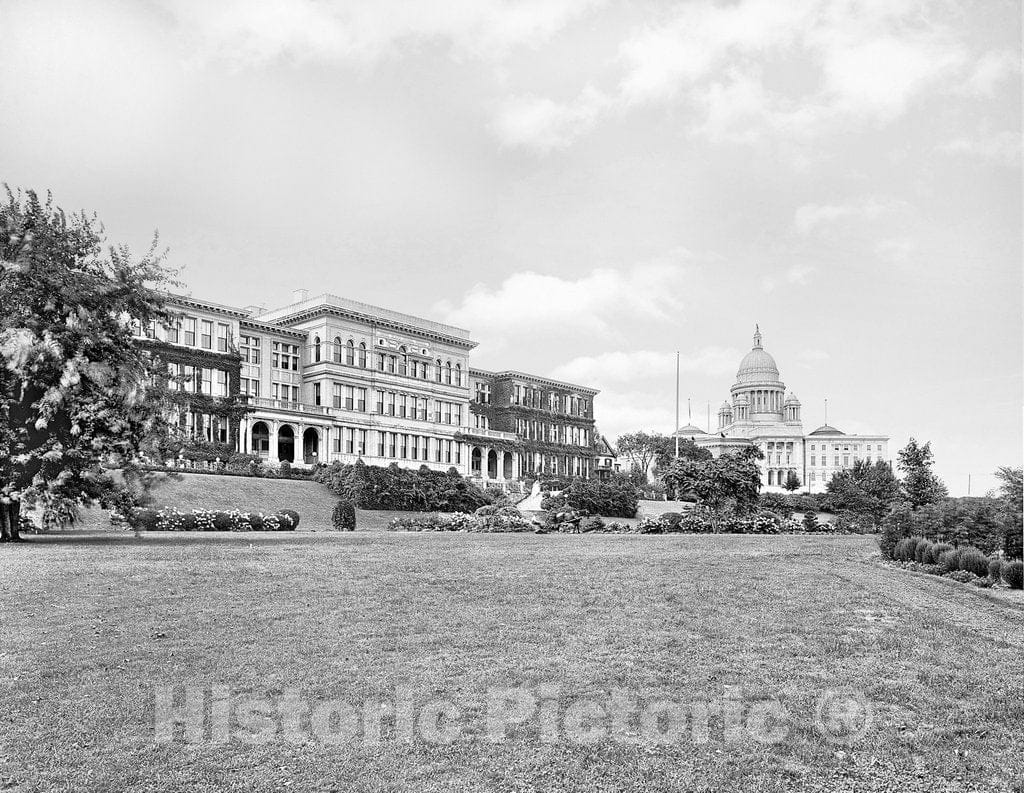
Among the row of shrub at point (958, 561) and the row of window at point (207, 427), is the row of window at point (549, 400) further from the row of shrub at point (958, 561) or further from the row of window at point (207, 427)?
the row of shrub at point (958, 561)

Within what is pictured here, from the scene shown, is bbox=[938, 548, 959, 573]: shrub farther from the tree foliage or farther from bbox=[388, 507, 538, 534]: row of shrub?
the tree foliage

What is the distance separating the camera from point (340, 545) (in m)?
21.0

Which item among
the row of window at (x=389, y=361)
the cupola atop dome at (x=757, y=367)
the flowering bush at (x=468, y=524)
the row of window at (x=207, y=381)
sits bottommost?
the flowering bush at (x=468, y=524)

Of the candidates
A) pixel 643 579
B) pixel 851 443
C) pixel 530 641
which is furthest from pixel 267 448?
pixel 851 443

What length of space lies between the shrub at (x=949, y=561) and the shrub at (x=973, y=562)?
6.2 inches

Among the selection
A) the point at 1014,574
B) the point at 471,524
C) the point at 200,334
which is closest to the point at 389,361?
the point at 200,334

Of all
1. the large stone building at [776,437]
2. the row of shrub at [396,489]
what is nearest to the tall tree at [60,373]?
the row of shrub at [396,489]

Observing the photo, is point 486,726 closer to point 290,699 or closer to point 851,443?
point 290,699

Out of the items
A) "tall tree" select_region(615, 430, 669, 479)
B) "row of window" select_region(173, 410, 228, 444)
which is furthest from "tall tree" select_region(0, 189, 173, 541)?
"tall tree" select_region(615, 430, 669, 479)

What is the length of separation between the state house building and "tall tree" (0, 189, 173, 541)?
1133 inches

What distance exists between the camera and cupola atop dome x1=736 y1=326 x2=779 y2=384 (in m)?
164

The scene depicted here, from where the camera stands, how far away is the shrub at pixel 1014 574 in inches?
671

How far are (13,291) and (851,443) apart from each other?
504ft

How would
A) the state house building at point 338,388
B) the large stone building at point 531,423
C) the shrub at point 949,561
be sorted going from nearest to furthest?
the shrub at point 949,561 → the state house building at point 338,388 → the large stone building at point 531,423
